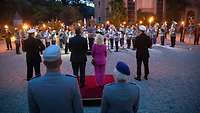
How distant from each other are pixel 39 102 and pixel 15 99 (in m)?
7.83

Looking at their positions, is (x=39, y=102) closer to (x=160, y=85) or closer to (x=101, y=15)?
(x=160, y=85)

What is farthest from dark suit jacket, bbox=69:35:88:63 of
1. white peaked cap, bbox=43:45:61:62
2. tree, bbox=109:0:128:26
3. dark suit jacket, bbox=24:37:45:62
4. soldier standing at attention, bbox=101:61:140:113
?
tree, bbox=109:0:128:26

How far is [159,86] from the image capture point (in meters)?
14.3

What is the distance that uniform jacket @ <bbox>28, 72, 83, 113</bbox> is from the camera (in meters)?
4.98

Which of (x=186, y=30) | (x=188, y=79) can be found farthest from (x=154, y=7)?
(x=188, y=79)

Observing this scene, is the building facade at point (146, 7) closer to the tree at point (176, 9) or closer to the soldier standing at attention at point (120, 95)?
the tree at point (176, 9)

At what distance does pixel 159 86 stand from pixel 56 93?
31.8ft

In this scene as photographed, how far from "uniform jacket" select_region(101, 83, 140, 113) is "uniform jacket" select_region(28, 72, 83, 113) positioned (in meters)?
0.54

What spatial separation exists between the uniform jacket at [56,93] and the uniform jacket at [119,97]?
54 cm

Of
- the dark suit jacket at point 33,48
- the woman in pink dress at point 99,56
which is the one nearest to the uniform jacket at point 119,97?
the woman in pink dress at point 99,56

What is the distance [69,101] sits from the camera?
5012 mm

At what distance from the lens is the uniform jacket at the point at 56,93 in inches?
196

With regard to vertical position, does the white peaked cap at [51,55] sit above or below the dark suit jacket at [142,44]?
above

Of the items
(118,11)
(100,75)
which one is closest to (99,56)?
(100,75)
